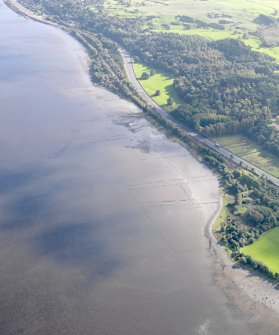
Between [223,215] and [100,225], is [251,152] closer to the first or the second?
[223,215]

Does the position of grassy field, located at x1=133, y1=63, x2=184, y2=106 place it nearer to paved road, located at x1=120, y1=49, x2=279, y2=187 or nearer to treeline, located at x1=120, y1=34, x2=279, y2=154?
paved road, located at x1=120, y1=49, x2=279, y2=187

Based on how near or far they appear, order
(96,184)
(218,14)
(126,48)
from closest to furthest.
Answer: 1. (96,184)
2. (126,48)
3. (218,14)

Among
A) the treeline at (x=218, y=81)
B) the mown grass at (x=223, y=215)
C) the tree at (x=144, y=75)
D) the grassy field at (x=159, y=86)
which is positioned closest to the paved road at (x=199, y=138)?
the grassy field at (x=159, y=86)

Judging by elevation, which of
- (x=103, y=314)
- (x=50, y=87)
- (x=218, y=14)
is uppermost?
(x=218, y=14)

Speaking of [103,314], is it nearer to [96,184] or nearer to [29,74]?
[96,184]

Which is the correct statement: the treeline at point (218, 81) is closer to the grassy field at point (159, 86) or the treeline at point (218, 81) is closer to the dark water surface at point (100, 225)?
the grassy field at point (159, 86)

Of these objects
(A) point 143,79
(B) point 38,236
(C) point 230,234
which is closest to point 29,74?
(A) point 143,79

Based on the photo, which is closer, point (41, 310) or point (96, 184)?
point (41, 310)
